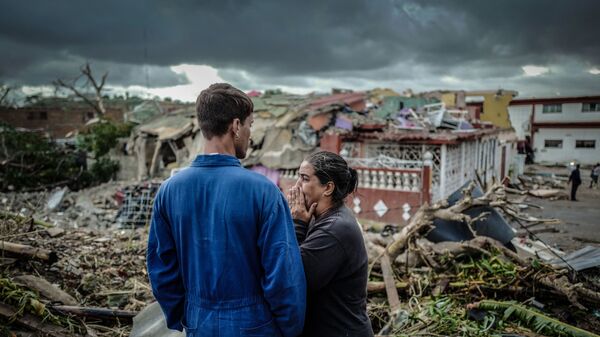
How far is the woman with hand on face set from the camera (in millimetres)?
1677

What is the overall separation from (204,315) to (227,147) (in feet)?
2.25

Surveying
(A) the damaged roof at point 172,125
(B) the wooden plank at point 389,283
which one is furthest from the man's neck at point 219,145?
(A) the damaged roof at point 172,125

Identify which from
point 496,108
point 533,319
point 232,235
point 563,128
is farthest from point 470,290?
point 496,108

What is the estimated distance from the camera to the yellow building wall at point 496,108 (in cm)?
2406

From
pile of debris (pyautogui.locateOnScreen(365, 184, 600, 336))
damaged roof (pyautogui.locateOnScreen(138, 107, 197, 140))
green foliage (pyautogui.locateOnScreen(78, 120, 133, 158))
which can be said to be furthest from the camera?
green foliage (pyautogui.locateOnScreen(78, 120, 133, 158))

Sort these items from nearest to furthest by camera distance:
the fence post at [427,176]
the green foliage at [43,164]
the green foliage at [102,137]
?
the fence post at [427,176] → the green foliage at [43,164] → the green foliage at [102,137]

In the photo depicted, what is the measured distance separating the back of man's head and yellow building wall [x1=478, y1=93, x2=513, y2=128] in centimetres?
2512

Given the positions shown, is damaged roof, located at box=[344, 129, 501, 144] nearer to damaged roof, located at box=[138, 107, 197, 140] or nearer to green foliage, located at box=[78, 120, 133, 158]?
damaged roof, located at box=[138, 107, 197, 140]

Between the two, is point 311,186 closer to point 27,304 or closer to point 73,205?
point 27,304

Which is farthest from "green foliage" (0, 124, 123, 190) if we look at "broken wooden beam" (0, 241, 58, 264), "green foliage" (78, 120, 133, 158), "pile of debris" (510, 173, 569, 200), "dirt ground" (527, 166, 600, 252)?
"pile of debris" (510, 173, 569, 200)

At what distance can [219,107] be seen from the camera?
1548 mm

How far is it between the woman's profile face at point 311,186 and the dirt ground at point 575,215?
7.67 meters

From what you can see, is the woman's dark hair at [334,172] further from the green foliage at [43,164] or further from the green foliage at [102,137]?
→ the green foliage at [102,137]

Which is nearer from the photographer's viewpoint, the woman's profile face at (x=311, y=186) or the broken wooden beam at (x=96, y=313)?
the woman's profile face at (x=311, y=186)
